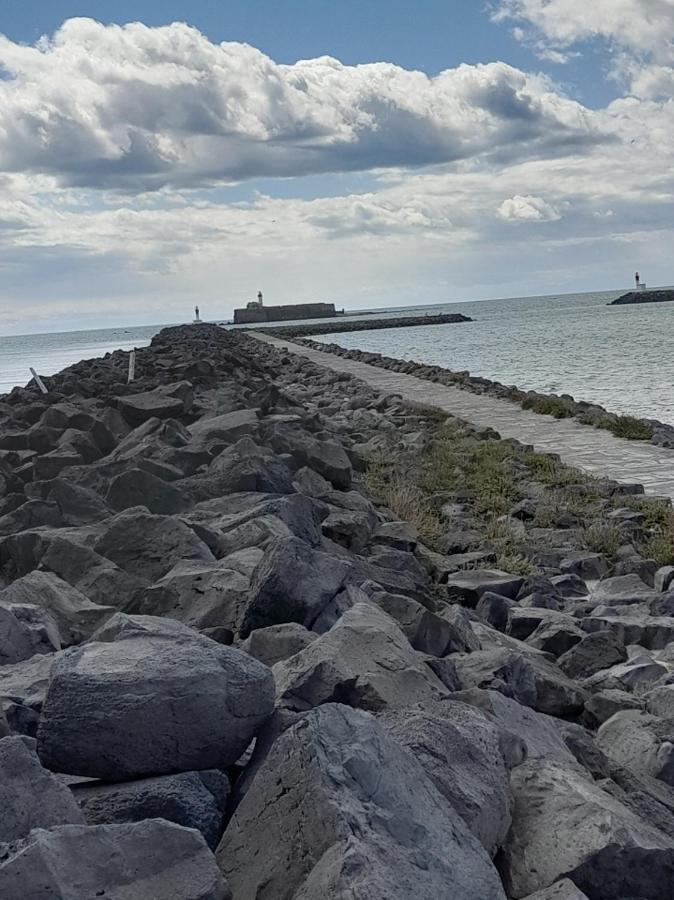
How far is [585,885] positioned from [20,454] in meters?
7.23

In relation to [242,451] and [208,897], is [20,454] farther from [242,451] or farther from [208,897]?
[208,897]

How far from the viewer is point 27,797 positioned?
240 cm

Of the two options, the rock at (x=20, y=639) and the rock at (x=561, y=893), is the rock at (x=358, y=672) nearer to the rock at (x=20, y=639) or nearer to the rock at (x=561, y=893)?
A: the rock at (x=561, y=893)

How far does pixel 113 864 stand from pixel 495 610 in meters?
3.76

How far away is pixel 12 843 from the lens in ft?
7.14

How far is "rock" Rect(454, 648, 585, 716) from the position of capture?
3.77 metres

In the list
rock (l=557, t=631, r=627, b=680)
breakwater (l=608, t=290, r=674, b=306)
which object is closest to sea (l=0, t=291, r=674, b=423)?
rock (l=557, t=631, r=627, b=680)

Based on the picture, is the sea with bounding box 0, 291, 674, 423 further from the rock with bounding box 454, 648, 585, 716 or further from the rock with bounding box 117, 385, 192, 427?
the rock with bounding box 454, 648, 585, 716

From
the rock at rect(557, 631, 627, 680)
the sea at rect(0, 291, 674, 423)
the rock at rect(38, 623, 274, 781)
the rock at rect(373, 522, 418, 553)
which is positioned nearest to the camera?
the rock at rect(38, 623, 274, 781)

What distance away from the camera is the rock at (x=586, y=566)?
273 inches

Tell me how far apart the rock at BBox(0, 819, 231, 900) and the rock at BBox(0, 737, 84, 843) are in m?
0.17

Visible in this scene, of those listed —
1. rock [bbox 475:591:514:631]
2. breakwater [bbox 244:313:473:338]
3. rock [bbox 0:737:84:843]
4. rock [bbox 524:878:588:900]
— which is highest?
rock [bbox 0:737:84:843]

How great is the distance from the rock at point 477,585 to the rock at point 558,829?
3267 millimetres

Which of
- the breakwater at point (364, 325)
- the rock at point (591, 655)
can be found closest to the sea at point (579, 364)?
the rock at point (591, 655)
